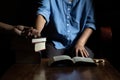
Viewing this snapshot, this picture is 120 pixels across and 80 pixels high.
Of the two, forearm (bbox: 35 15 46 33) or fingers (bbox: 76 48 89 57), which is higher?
forearm (bbox: 35 15 46 33)

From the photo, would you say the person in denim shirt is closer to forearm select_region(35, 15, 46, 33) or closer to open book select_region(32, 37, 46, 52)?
forearm select_region(35, 15, 46, 33)

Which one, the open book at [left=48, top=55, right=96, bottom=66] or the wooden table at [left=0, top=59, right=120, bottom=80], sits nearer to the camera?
the wooden table at [left=0, top=59, right=120, bottom=80]

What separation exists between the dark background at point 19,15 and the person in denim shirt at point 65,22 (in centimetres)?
17

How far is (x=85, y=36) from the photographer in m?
2.02

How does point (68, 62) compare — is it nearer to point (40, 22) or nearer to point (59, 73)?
point (59, 73)

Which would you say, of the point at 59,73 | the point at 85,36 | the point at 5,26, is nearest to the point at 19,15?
the point at 5,26

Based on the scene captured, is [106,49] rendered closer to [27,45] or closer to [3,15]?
[27,45]

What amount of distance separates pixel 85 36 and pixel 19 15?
0.63 meters

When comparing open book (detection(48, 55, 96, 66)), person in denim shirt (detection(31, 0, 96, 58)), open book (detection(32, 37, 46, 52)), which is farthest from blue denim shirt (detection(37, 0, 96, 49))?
open book (detection(48, 55, 96, 66))

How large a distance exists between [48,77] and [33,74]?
98mm

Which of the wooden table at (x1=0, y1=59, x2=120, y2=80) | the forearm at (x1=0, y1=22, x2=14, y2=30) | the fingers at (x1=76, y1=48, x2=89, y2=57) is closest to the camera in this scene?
the wooden table at (x1=0, y1=59, x2=120, y2=80)

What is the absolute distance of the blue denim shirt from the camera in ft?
6.79

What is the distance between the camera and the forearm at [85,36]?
1.98 metres

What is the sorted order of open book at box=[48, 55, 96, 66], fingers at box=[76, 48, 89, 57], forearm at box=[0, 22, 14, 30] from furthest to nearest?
forearm at box=[0, 22, 14, 30] → fingers at box=[76, 48, 89, 57] → open book at box=[48, 55, 96, 66]
